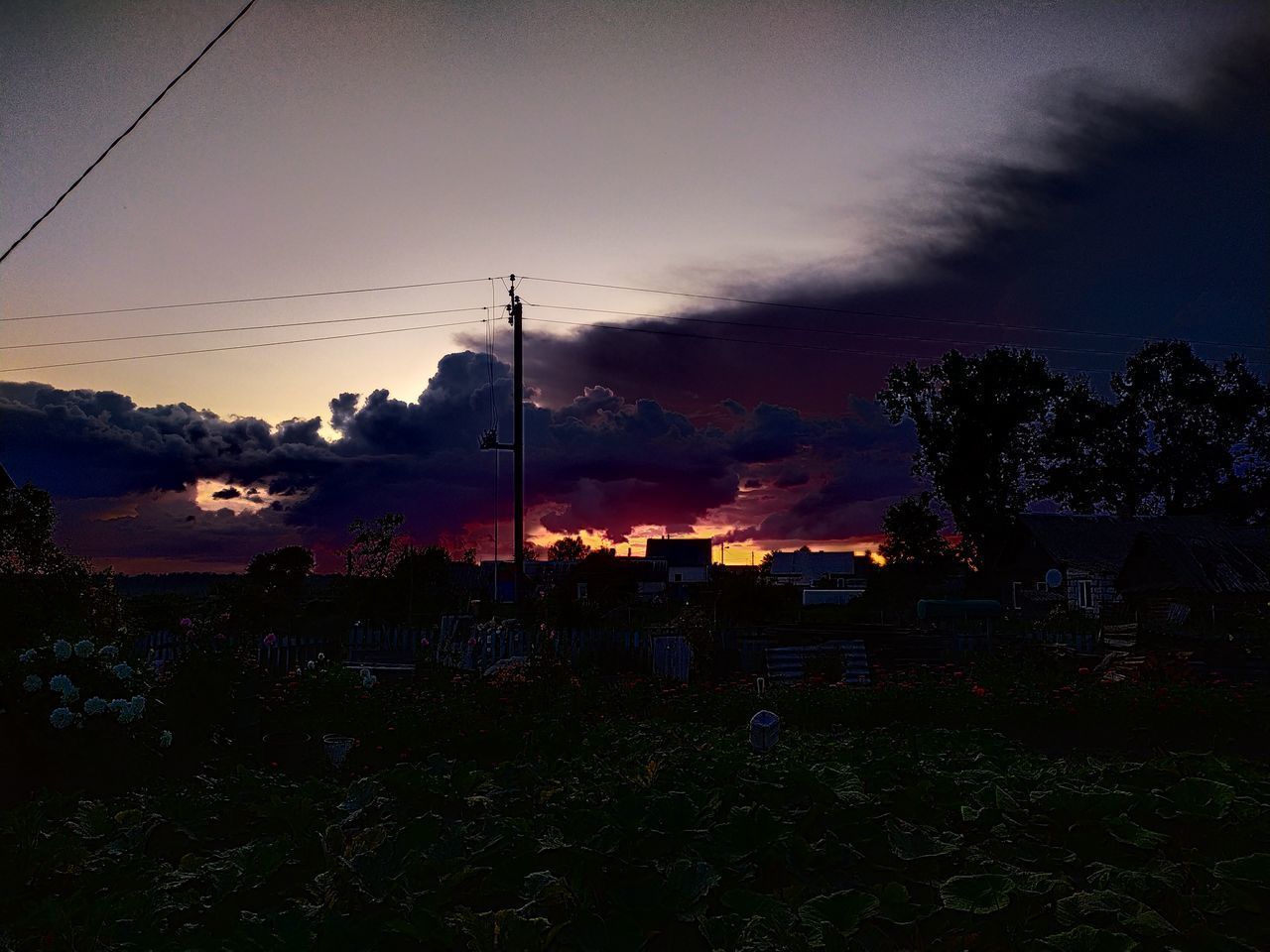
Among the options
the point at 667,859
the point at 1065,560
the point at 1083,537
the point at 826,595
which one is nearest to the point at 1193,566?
the point at 1065,560

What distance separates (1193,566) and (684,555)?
200 feet

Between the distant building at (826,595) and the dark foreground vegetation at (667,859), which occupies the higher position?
the dark foreground vegetation at (667,859)

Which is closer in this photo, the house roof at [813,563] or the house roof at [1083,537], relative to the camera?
the house roof at [1083,537]

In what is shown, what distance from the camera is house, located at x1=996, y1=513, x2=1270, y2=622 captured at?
30.8 m

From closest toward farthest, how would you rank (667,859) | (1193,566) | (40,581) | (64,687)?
(667,859)
(64,687)
(40,581)
(1193,566)

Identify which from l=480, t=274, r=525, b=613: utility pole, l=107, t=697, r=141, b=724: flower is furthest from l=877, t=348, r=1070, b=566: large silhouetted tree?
l=107, t=697, r=141, b=724: flower

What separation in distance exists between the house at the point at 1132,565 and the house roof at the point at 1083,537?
42 mm

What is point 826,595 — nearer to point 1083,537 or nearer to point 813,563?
point 813,563

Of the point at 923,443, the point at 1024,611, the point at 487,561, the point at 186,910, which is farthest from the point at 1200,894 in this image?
the point at 487,561

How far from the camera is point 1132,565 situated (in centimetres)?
3225

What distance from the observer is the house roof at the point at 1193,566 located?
3042cm

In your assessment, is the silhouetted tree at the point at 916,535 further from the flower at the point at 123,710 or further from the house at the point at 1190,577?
the flower at the point at 123,710

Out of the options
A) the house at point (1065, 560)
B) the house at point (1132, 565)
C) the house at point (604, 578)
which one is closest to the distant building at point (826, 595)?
the house at point (604, 578)

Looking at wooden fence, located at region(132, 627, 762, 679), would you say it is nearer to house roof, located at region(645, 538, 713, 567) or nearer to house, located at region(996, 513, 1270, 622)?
house, located at region(996, 513, 1270, 622)
